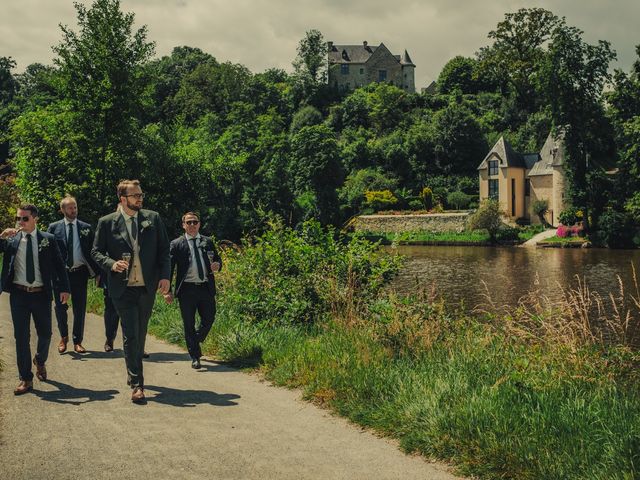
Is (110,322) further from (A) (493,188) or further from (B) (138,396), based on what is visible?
(A) (493,188)

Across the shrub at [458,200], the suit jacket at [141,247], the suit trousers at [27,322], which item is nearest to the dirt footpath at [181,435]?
the suit trousers at [27,322]

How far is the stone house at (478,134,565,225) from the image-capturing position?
5469 centimetres

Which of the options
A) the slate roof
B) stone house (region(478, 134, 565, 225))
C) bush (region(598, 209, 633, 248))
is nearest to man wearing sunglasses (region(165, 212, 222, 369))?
bush (region(598, 209, 633, 248))

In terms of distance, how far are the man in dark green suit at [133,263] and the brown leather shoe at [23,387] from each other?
1056mm

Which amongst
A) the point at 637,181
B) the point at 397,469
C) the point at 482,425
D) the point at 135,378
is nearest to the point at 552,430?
the point at 482,425

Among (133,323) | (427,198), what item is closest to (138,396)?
(133,323)

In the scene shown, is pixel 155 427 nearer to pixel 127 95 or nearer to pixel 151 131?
pixel 127 95

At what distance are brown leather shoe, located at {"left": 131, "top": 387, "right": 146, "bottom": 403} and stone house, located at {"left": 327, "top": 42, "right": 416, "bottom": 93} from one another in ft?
340

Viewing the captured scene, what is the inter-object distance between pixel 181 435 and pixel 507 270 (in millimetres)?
26899

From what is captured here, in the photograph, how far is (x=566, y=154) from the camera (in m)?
48.3

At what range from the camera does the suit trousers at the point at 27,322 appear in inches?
252

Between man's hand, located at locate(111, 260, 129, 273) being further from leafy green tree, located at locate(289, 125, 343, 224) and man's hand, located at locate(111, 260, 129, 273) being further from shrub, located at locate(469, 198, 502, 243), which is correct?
shrub, located at locate(469, 198, 502, 243)

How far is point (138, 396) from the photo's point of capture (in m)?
5.97

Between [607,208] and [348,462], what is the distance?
46.8m
